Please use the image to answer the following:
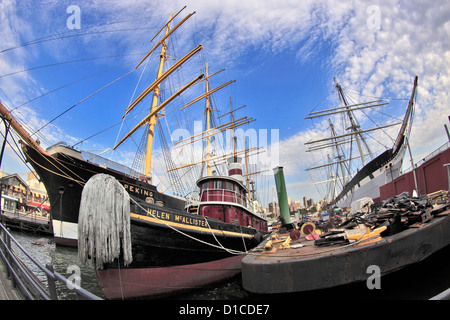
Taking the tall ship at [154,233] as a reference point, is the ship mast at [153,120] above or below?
above

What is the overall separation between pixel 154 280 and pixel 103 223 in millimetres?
2590

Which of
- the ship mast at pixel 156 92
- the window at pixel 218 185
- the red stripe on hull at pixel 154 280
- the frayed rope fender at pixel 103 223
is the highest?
the ship mast at pixel 156 92

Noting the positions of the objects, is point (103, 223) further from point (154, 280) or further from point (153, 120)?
point (153, 120)

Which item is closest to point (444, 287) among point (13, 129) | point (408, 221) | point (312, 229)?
point (408, 221)

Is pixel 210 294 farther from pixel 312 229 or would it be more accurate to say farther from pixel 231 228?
pixel 312 229

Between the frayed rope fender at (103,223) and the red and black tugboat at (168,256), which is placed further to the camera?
the red and black tugboat at (168,256)

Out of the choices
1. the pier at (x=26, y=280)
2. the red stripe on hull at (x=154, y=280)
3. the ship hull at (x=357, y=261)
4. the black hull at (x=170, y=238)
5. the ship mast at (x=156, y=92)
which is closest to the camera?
the pier at (x=26, y=280)

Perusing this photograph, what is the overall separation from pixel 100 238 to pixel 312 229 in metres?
7.85

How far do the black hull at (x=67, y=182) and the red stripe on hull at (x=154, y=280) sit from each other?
380 inches

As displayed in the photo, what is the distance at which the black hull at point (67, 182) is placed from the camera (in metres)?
15.4

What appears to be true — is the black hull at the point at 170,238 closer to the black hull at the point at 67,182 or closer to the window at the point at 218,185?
the window at the point at 218,185

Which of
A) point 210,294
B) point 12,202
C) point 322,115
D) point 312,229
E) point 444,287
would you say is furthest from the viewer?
point 12,202

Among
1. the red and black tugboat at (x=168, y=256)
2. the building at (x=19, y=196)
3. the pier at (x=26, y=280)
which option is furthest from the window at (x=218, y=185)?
Answer: the building at (x=19, y=196)

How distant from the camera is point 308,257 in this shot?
192 inches
